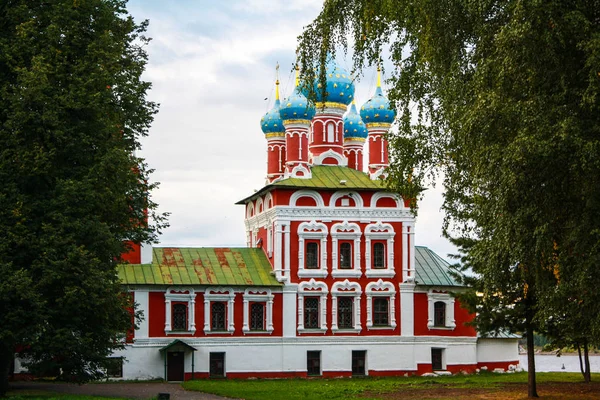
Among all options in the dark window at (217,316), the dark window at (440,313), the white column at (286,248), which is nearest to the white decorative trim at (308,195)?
the white column at (286,248)

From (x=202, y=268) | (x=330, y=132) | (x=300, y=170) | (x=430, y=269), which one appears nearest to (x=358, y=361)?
(x=430, y=269)

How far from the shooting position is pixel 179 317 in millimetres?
32344

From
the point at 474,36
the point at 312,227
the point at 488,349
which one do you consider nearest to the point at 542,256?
the point at 474,36

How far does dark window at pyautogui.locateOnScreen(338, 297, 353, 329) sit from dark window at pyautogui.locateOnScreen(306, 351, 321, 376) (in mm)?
1461

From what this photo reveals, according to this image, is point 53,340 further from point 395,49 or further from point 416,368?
point 416,368

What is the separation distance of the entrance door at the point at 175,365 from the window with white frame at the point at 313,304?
4748 millimetres

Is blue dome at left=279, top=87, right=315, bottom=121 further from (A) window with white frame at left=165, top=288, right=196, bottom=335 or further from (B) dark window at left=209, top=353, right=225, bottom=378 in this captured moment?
(B) dark window at left=209, top=353, right=225, bottom=378

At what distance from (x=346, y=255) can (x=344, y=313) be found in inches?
86.5

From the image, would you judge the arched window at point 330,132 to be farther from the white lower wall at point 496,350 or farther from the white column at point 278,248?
the white lower wall at point 496,350

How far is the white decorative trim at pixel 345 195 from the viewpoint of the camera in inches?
1339

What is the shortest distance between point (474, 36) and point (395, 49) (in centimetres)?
194

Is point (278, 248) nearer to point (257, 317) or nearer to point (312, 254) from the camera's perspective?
point (312, 254)

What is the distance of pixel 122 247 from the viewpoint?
68.4 ft

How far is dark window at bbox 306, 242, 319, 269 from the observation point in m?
33.8
